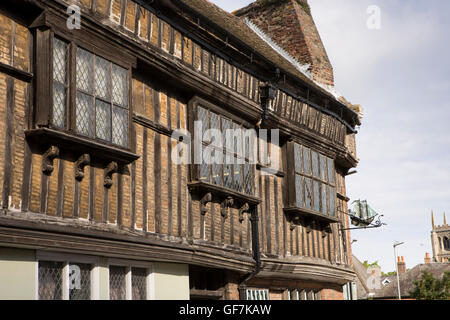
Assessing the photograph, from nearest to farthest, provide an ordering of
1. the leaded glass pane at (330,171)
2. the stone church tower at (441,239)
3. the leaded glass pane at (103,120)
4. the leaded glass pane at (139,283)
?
the leaded glass pane at (103,120), the leaded glass pane at (139,283), the leaded glass pane at (330,171), the stone church tower at (441,239)

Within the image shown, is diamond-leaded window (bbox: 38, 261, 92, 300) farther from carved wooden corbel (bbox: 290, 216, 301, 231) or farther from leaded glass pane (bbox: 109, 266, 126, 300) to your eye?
carved wooden corbel (bbox: 290, 216, 301, 231)

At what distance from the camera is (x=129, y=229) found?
9242 mm

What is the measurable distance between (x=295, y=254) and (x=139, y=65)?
608 centimetres

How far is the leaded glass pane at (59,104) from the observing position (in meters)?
7.90

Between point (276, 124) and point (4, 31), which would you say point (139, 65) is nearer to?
point (4, 31)

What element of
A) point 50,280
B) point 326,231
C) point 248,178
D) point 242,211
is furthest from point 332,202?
point 50,280

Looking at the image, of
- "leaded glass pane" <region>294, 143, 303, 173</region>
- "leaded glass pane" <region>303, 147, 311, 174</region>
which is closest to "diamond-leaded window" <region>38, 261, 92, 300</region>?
"leaded glass pane" <region>294, 143, 303, 173</region>

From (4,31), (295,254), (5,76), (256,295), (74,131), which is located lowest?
(256,295)

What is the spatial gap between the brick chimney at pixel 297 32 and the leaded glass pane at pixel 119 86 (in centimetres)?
990

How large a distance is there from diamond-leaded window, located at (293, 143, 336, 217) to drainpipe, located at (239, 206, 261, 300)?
153cm

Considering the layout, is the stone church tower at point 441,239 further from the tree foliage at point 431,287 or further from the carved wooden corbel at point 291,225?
the carved wooden corbel at point 291,225

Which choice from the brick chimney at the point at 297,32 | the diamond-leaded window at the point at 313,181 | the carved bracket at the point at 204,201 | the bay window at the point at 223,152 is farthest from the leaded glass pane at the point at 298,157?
the brick chimney at the point at 297,32

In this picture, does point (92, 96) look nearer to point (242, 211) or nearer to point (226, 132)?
point (226, 132)

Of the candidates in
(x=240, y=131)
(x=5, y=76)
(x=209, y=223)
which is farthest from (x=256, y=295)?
(x=5, y=76)
